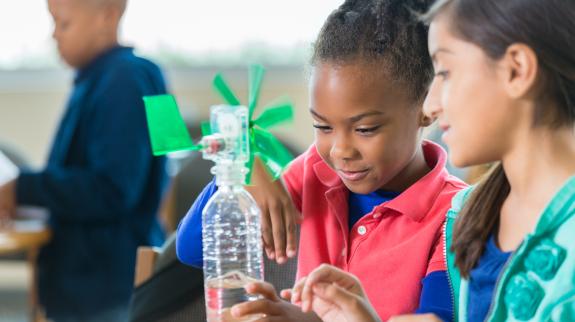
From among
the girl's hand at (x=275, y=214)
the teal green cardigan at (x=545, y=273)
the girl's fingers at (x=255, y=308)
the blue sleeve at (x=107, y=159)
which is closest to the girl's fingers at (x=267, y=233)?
the girl's hand at (x=275, y=214)

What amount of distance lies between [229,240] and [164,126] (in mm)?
188

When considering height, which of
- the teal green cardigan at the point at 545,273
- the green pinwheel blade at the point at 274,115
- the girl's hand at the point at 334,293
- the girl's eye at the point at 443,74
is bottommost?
the girl's hand at the point at 334,293

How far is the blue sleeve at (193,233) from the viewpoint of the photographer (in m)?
1.39

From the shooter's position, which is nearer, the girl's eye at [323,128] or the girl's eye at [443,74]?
the girl's eye at [443,74]

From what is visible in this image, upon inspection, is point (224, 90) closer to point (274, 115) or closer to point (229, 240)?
point (274, 115)

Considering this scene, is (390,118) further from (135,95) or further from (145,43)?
(145,43)

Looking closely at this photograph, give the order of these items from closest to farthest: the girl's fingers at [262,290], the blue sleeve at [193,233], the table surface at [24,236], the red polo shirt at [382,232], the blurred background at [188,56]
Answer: the girl's fingers at [262,290] < the red polo shirt at [382,232] < the blue sleeve at [193,233] < the table surface at [24,236] < the blurred background at [188,56]

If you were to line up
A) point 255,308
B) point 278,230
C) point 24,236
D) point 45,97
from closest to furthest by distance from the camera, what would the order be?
1. point 255,308
2. point 278,230
3. point 24,236
4. point 45,97

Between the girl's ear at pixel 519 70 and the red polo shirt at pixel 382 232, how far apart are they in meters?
0.32

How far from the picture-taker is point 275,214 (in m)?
1.30

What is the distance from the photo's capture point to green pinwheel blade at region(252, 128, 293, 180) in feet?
3.83

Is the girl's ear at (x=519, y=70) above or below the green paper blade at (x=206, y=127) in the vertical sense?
above

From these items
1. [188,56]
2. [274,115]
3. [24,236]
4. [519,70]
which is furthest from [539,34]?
[188,56]

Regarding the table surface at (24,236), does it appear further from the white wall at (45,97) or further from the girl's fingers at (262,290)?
the white wall at (45,97)
